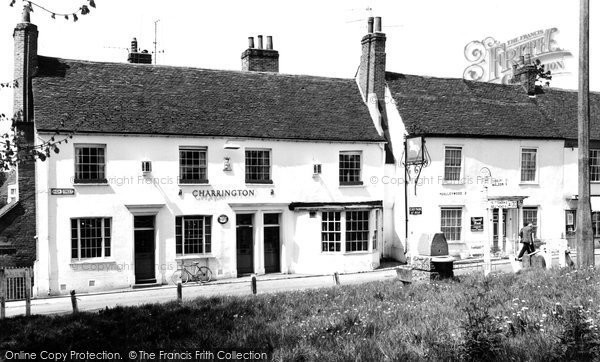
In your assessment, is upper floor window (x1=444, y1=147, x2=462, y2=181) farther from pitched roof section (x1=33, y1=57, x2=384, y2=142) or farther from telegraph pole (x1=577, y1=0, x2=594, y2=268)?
telegraph pole (x1=577, y1=0, x2=594, y2=268)

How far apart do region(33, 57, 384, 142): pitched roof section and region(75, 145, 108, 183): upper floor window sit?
0.84m

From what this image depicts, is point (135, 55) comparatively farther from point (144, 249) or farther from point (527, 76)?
point (527, 76)

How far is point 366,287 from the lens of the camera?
48.2 ft

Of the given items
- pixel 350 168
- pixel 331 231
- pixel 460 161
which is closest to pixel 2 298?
pixel 331 231

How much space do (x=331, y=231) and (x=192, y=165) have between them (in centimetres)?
669

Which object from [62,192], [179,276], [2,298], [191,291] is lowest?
[191,291]

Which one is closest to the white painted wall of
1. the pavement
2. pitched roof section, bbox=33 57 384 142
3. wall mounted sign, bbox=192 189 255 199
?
wall mounted sign, bbox=192 189 255 199

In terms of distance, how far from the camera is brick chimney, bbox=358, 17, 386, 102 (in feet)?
92.0

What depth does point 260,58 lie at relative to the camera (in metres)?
29.1

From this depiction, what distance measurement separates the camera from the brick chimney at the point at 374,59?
28.0 m

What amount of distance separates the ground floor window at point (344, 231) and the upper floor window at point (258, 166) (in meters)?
3.04

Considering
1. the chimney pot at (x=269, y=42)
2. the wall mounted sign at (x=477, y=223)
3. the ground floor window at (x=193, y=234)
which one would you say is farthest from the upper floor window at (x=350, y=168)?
the chimney pot at (x=269, y=42)

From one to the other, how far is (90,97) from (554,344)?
20537 millimetres

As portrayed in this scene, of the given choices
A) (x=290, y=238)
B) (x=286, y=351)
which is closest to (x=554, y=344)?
(x=286, y=351)
